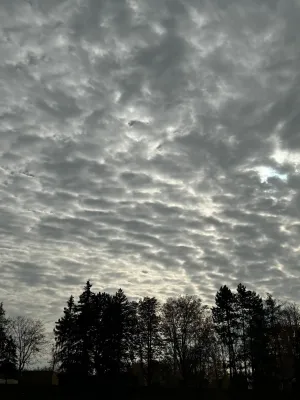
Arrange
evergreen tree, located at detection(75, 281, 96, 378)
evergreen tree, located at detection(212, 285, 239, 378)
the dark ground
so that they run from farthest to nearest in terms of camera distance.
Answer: evergreen tree, located at detection(212, 285, 239, 378), evergreen tree, located at detection(75, 281, 96, 378), the dark ground

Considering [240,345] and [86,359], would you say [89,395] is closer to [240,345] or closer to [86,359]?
[86,359]

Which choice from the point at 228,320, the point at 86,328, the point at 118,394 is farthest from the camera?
the point at 228,320

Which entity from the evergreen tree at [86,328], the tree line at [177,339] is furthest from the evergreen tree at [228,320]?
the evergreen tree at [86,328]

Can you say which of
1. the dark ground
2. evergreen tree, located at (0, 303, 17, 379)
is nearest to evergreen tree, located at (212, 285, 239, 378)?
the dark ground

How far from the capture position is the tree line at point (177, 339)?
2085 inches

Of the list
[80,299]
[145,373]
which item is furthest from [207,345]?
[80,299]

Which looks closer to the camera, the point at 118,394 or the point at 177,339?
the point at 118,394

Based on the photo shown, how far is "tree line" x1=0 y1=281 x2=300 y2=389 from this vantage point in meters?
53.0

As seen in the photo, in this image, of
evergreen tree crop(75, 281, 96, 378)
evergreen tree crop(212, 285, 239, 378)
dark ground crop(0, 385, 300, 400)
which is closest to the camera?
dark ground crop(0, 385, 300, 400)

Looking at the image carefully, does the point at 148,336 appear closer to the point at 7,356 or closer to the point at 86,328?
the point at 86,328

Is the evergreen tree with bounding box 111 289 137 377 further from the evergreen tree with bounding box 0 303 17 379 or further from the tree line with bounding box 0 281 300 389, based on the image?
the evergreen tree with bounding box 0 303 17 379

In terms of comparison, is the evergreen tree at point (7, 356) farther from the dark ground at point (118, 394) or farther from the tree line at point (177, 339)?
the dark ground at point (118, 394)

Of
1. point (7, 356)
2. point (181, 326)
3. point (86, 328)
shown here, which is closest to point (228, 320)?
point (181, 326)

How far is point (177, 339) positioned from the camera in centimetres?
6156
